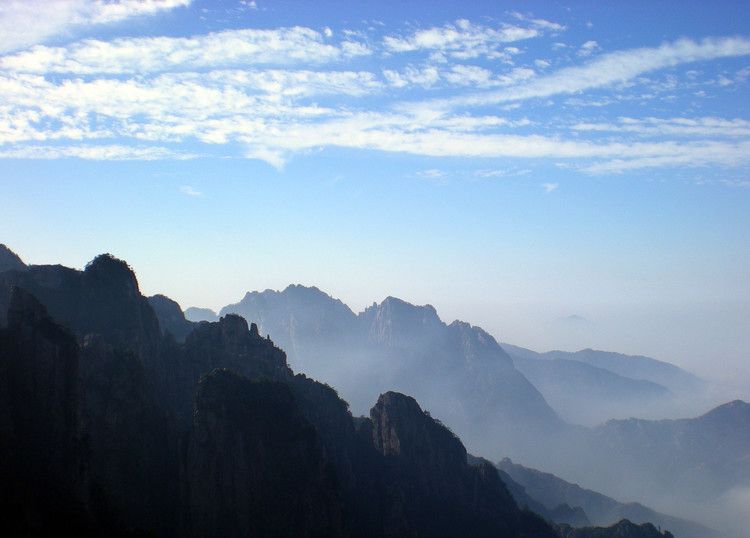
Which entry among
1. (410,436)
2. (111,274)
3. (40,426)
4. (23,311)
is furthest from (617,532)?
(23,311)

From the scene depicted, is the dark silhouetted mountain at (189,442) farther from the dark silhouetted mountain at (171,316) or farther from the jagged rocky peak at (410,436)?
the dark silhouetted mountain at (171,316)

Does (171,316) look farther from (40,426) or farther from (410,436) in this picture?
(40,426)

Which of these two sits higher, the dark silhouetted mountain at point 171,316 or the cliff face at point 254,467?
the dark silhouetted mountain at point 171,316

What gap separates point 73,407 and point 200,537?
24.6 metres

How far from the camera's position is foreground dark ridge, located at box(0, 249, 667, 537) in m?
64.3

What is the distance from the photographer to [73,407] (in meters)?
67.5

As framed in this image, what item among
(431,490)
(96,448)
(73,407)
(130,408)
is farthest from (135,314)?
(431,490)

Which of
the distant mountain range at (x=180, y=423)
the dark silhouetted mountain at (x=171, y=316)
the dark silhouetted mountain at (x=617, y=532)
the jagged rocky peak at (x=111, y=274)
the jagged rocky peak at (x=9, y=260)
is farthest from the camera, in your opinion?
the dark silhouetted mountain at (x=171, y=316)

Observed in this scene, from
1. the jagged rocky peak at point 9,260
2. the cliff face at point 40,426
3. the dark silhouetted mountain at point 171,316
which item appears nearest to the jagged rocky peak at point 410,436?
the dark silhouetted mountain at point 171,316

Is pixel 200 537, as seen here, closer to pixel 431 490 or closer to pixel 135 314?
pixel 135 314

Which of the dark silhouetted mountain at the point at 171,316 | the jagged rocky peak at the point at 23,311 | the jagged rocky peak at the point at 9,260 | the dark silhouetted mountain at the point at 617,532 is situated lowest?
the dark silhouetted mountain at the point at 617,532

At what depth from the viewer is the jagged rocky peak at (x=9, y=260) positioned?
115500mm

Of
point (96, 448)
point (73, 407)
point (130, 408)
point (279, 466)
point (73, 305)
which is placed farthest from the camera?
point (73, 305)

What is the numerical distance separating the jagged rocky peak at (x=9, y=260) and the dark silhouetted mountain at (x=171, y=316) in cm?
2943
